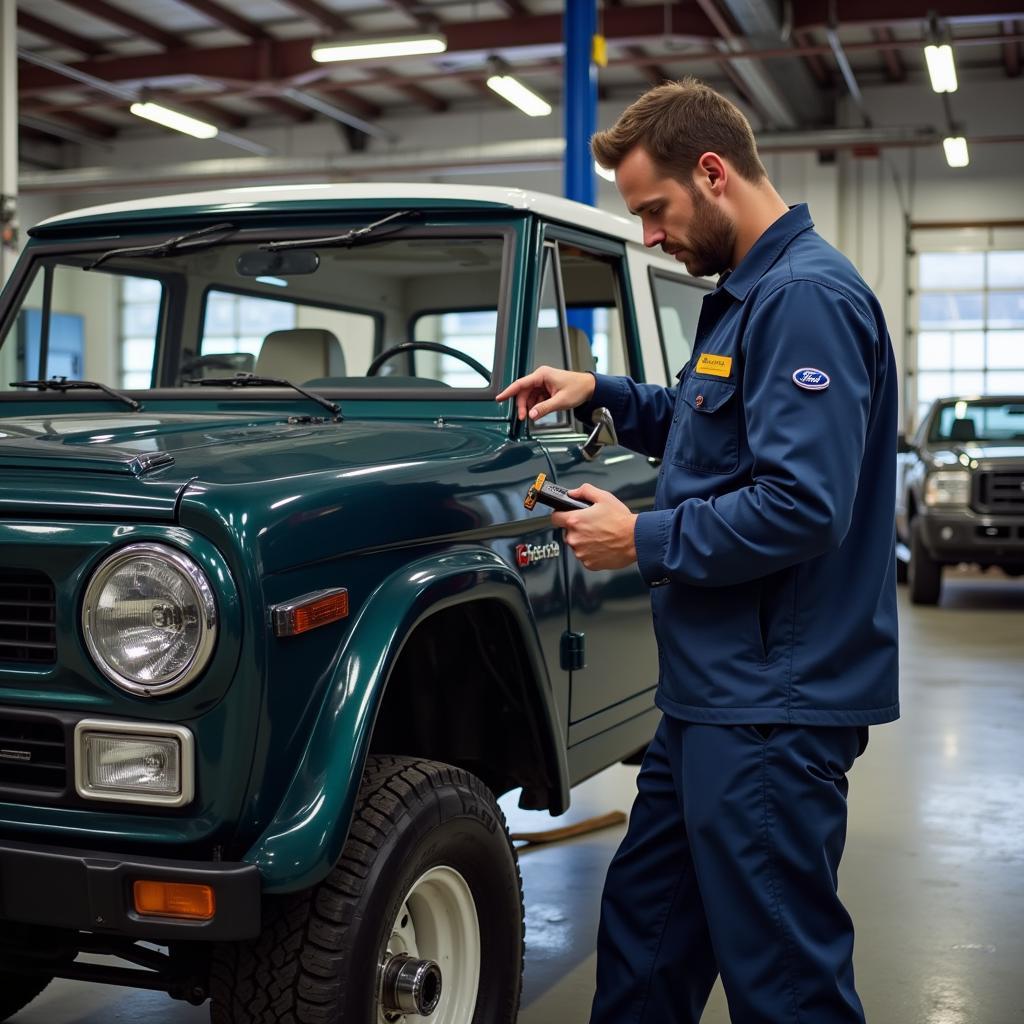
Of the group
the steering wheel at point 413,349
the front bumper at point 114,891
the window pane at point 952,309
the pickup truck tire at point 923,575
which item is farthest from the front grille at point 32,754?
the window pane at point 952,309

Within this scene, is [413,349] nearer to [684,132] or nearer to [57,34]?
[684,132]

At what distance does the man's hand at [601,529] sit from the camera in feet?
6.51

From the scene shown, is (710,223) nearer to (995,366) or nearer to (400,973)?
(400,973)

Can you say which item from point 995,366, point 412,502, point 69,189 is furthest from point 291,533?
point 69,189

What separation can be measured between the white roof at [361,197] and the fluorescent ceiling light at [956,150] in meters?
13.4

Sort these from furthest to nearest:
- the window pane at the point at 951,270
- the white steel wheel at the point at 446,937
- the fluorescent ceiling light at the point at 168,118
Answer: the window pane at the point at 951,270
the fluorescent ceiling light at the point at 168,118
the white steel wheel at the point at 446,937

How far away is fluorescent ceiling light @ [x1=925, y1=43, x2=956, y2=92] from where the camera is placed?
12.1m

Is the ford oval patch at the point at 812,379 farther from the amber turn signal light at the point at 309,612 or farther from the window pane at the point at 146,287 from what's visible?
the window pane at the point at 146,287

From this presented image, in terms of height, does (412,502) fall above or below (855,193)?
below

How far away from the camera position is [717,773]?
1.98m

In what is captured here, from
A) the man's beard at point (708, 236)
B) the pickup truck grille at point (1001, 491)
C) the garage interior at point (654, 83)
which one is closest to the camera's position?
the man's beard at point (708, 236)

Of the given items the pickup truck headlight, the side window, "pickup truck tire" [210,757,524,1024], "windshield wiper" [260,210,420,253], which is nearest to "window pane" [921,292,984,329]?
the pickup truck headlight

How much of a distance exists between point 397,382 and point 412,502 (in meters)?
0.74

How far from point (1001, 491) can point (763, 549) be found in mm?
8770
